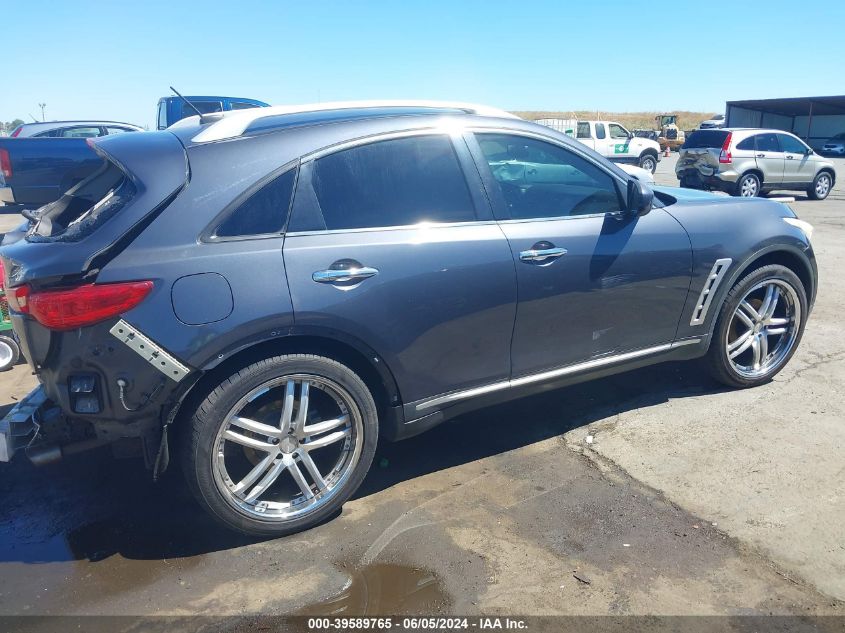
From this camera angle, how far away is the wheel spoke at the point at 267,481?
2.94 m

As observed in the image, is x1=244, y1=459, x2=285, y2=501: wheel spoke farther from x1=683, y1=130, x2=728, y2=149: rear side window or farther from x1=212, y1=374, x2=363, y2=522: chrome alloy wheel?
x1=683, y1=130, x2=728, y2=149: rear side window

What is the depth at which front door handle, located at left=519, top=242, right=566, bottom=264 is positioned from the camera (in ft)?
11.0

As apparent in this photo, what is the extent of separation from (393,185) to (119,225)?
122 cm

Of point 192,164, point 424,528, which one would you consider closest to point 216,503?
point 424,528

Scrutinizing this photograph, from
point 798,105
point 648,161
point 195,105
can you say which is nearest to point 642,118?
point 798,105

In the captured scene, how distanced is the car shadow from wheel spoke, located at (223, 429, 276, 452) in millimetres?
471

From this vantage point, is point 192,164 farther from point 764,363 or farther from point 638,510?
point 764,363

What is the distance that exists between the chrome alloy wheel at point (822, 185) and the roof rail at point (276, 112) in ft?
54.3

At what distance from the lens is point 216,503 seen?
111 inches

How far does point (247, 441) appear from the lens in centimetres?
284

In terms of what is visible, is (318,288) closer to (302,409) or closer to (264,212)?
(264,212)

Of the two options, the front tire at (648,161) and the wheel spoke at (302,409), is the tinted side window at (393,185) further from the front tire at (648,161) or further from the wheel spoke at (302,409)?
the front tire at (648,161)

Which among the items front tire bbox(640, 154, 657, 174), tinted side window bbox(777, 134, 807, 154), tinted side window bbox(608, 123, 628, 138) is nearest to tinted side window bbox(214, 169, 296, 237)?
tinted side window bbox(777, 134, 807, 154)

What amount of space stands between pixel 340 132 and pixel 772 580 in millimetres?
2650
